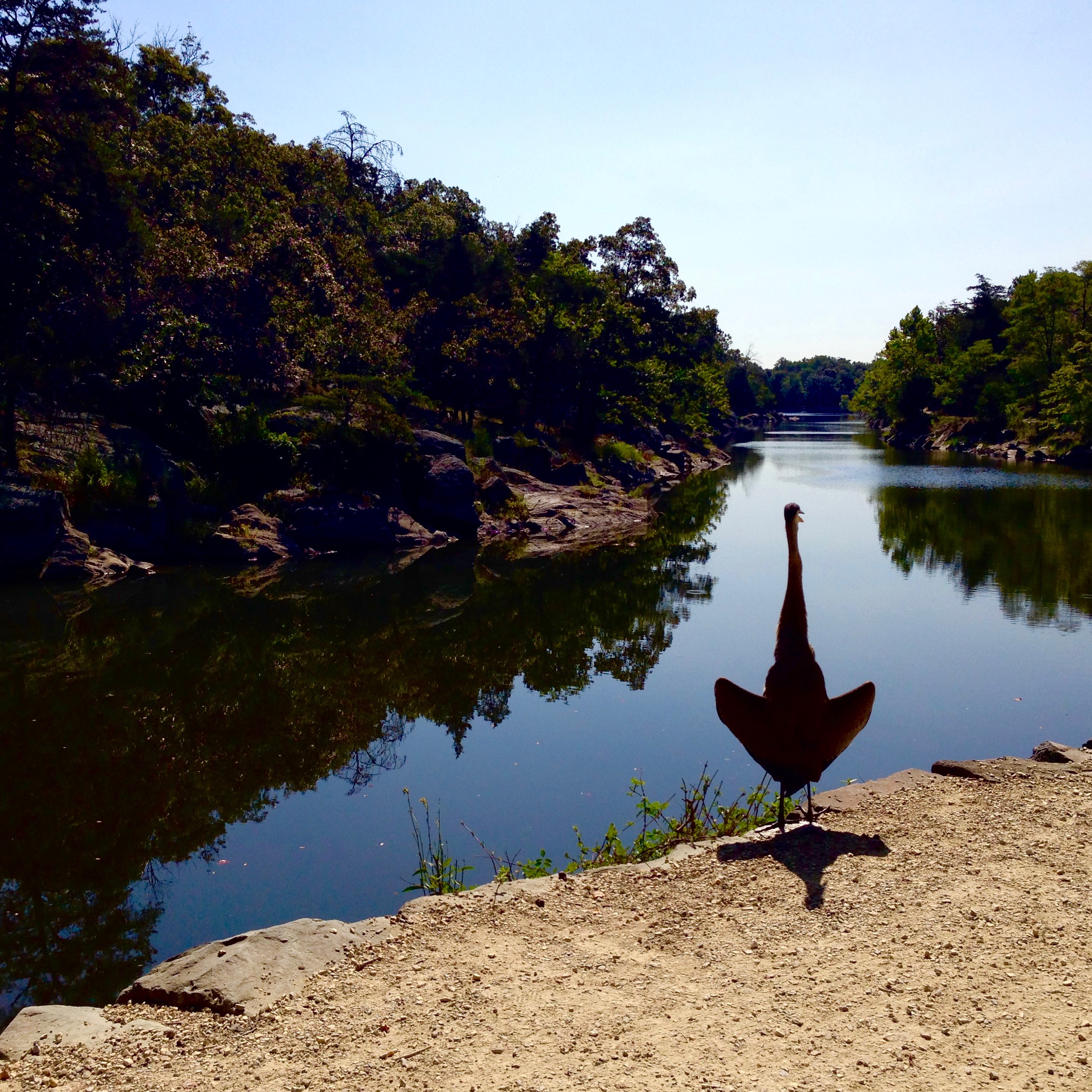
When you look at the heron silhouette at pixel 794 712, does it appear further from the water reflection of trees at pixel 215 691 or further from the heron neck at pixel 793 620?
the water reflection of trees at pixel 215 691

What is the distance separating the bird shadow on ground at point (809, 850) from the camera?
17.7 ft

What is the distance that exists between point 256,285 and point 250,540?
9.11 m

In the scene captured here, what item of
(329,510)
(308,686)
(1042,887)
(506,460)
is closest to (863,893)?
(1042,887)

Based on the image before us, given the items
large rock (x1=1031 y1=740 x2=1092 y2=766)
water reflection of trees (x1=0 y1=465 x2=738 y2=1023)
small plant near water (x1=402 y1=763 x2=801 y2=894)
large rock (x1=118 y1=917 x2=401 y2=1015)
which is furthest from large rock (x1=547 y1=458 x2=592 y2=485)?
large rock (x1=118 y1=917 x2=401 y2=1015)

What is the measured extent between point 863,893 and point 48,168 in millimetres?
22178

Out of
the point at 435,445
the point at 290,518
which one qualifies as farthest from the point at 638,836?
the point at 435,445

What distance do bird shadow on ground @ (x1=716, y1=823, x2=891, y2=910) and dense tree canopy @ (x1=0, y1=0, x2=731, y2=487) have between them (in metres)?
18.4

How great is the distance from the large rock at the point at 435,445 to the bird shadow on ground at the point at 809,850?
21108 mm

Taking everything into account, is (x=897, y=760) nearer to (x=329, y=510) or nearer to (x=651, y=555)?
(x=651, y=555)

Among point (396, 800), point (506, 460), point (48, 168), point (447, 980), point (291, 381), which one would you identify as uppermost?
point (48, 168)

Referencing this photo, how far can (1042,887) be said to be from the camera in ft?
16.2

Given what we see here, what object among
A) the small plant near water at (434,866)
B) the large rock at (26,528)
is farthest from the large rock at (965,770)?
the large rock at (26,528)

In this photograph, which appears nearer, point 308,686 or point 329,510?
point 308,686

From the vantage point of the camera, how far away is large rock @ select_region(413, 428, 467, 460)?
85.3 ft
